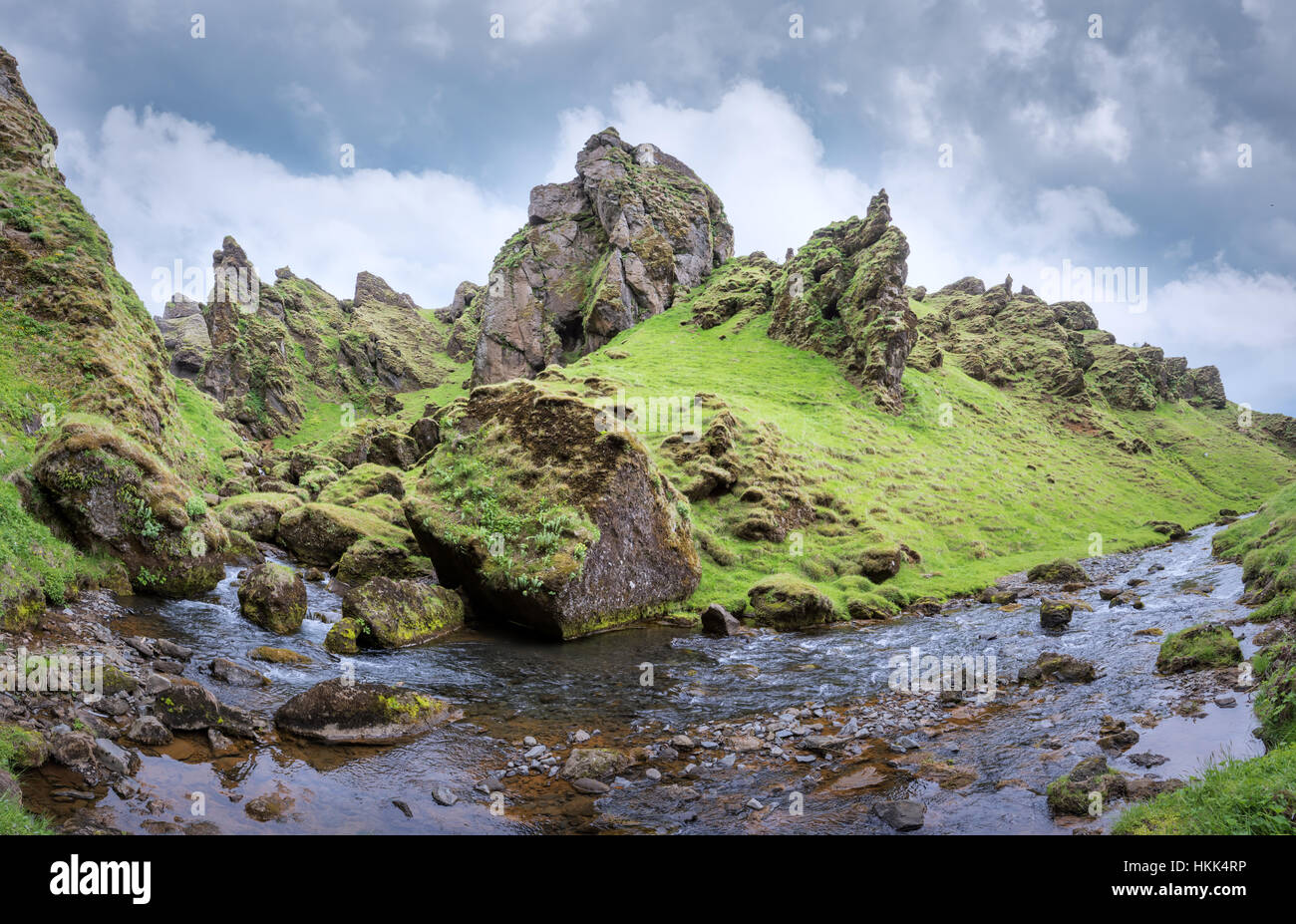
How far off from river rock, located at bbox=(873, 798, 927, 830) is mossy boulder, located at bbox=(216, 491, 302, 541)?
29.3 meters

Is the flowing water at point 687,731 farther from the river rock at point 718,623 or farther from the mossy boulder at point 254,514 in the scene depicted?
the mossy boulder at point 254,514

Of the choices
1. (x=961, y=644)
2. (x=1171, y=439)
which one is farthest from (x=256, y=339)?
(x=1171, y=439)

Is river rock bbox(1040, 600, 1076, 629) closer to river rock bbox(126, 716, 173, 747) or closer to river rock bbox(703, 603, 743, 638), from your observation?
river rock bbox(703, 603, 743, 638)

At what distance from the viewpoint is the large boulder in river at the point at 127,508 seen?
17.0 m

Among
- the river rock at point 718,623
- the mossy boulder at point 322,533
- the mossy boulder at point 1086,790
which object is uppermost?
the mossy boulder at point 322,533

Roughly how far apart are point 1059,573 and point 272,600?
35.2m

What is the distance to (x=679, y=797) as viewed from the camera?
34.2 feet

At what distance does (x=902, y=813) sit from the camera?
924cm

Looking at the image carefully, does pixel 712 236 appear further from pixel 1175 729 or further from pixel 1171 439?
pixel 1175 729

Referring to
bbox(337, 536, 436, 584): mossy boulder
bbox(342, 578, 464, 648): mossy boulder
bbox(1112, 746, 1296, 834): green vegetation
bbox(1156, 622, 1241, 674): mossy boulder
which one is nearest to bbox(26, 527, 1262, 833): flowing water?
bbox(1156, 622, 1241, 674): mossy boulder

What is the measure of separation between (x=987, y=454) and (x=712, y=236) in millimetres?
74326

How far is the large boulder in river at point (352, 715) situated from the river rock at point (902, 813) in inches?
357

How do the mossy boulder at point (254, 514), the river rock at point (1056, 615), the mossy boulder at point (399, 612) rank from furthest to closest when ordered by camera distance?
the mossy boulder at point (254, 514) < the river rock at point (1056, 615) < the mossy boulder at point (399, 612)

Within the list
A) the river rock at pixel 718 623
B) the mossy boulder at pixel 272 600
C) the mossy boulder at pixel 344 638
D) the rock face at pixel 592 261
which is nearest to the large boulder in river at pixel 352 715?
the mossy boulder at pixel 344 638
